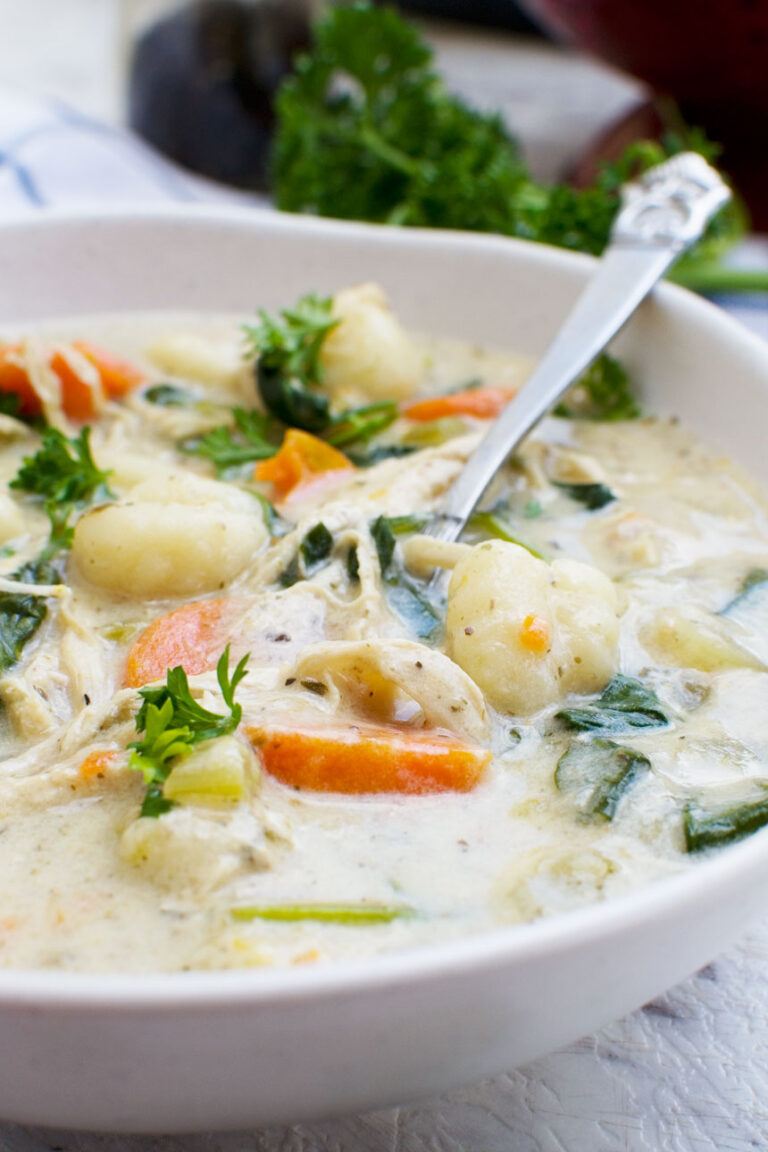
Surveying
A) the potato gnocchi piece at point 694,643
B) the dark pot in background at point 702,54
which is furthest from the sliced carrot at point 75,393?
the dark pot in background at point 702,54

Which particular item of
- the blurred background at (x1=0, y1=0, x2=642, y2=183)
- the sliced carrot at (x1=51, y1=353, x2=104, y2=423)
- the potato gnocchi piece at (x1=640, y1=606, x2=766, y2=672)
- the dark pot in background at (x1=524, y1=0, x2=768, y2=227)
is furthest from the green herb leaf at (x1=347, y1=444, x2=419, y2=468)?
the blurred background at (x1=0, y1=0, x2=642, y2=183)

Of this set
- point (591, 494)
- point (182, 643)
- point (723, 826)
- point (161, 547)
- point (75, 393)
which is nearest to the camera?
point (723, 826)

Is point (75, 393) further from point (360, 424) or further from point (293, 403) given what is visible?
point (360, 424)

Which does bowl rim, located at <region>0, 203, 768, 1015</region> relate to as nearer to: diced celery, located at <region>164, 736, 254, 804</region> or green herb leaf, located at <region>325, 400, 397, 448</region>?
diced celery, located at <region>164, 736, 254, 804</region>

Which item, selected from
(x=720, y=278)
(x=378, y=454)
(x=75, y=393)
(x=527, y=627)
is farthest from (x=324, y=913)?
(x=720, y=278)

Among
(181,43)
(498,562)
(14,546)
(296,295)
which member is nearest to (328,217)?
(296,295)

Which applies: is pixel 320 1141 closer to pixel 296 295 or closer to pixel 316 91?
pixel 296 295
